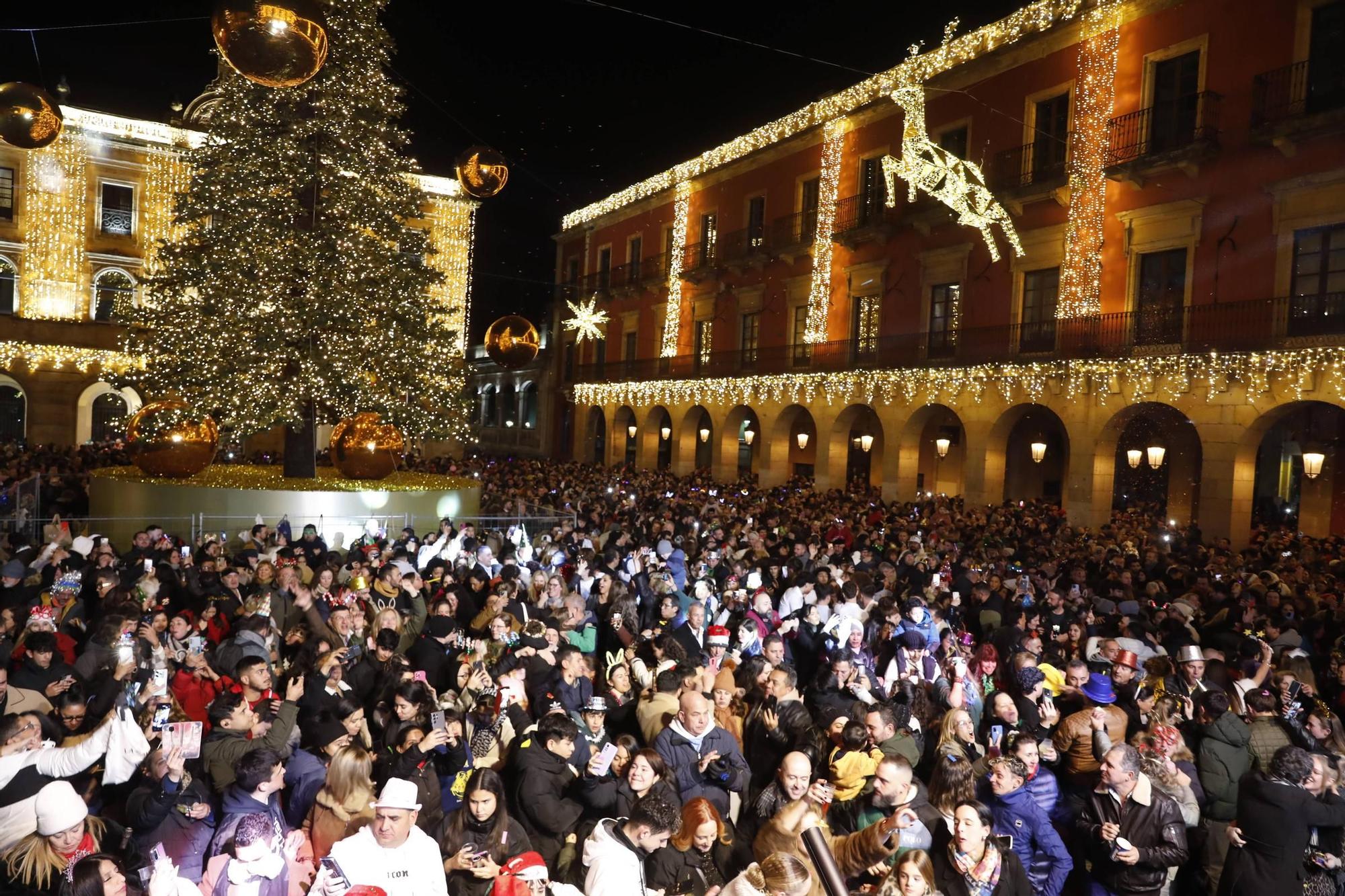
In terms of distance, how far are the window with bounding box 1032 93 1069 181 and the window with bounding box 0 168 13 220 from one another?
3448 cm

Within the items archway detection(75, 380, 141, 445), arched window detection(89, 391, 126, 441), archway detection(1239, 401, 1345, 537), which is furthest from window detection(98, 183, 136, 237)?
archway detection(1239, 401, 1345, 537)

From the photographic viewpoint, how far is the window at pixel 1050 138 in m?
20.5

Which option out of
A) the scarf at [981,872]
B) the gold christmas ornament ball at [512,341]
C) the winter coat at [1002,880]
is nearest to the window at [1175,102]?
the gold christmas ornament ball at [512,341]

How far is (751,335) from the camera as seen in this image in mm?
31406

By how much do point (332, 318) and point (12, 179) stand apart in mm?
25892

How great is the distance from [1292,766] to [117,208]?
133 ft

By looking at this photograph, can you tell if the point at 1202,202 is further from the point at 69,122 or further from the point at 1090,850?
the point at 69,122

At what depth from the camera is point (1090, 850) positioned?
462cm

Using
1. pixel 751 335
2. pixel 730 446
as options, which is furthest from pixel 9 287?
pixel 751 335

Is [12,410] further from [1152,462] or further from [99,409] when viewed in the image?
[1152,462]

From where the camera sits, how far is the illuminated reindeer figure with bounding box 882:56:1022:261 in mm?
21828

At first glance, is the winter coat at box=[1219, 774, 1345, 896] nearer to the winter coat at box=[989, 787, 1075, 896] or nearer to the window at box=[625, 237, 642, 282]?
the winter coat at box=[989, 787, 1075, 896]

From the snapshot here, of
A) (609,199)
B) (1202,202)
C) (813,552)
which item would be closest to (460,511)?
(813,552)

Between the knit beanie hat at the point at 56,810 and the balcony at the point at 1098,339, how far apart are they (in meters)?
18.0
